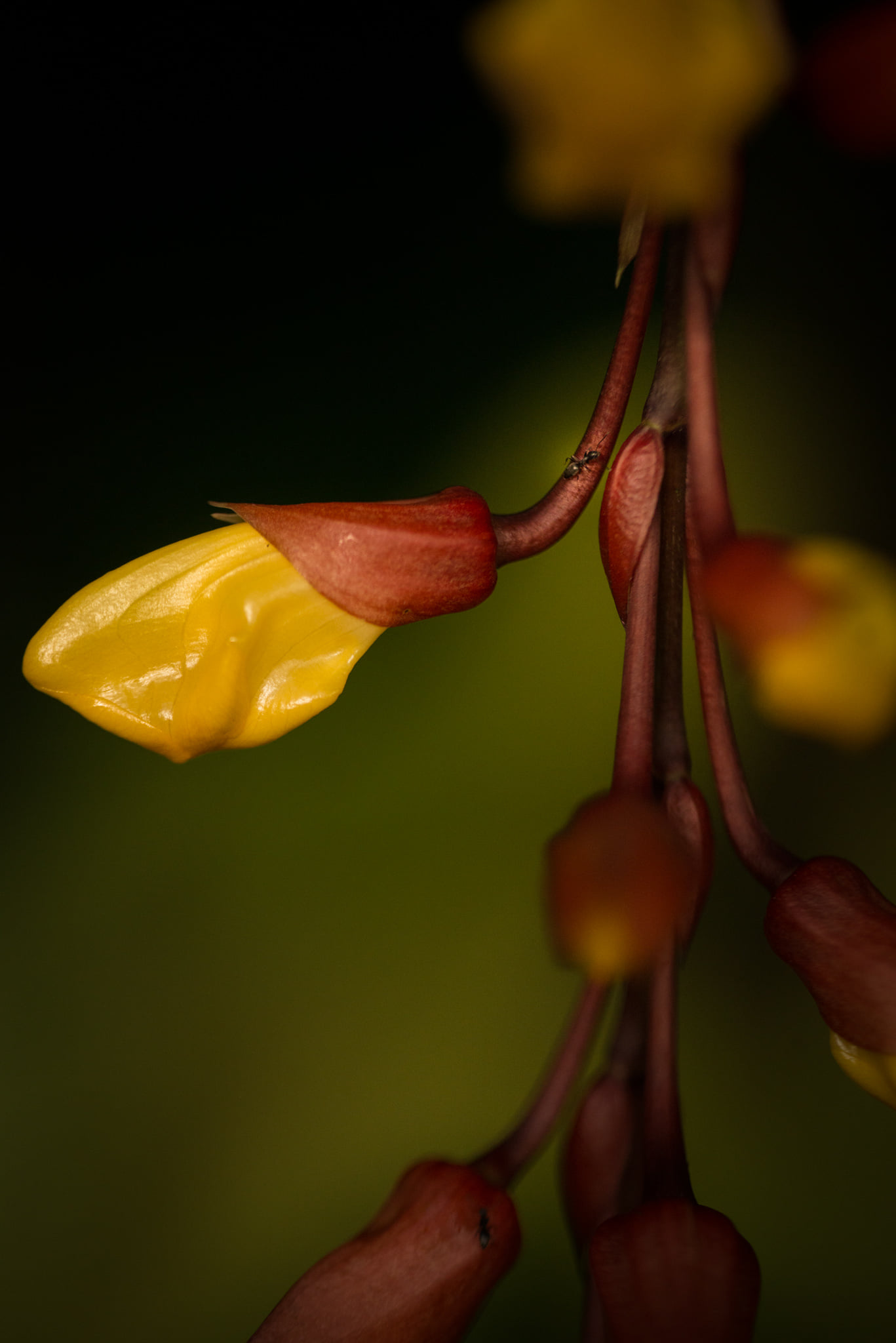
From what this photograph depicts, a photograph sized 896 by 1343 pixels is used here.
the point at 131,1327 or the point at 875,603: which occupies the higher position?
the point at 875,603

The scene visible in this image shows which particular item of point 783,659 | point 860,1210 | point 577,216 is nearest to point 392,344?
point 577,216

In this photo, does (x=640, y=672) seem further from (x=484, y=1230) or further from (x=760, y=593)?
(x=484, y=1230)

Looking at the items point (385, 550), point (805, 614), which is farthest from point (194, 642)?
point (805, 614)

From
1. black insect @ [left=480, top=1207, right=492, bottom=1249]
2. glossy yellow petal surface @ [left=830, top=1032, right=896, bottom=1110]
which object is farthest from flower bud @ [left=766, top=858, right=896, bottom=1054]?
black insect @ [left=480, top=1207, right=492, bottom=1249]

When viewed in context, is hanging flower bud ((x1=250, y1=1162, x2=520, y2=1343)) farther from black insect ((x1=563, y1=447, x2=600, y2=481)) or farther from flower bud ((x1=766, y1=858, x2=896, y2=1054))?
black insect ((x1=563, y1=447, x2=600, y2=481))

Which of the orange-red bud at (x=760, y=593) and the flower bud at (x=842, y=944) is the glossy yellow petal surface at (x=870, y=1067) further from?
the orange-red bud at (x=760, y=593)

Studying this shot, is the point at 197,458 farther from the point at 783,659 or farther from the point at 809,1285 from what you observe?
the point at 809,1285
